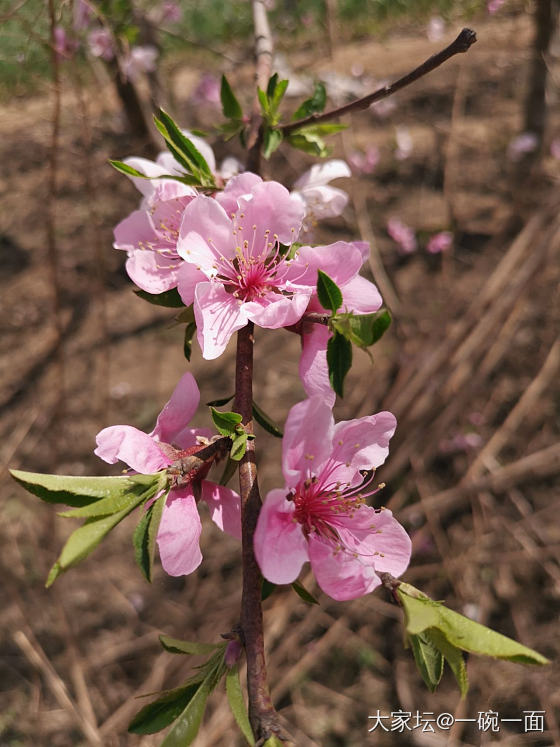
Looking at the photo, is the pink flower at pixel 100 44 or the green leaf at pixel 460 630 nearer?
the green leaf at pixel 460 630

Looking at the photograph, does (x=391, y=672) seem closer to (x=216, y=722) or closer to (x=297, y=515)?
(x=216, y=722)

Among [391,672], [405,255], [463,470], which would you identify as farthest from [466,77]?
[391,672]

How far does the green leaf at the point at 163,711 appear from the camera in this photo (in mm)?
684

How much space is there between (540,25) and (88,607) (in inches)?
134

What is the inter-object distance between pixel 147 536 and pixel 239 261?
0.43 metres

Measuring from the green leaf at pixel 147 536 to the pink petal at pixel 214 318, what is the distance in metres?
0.20

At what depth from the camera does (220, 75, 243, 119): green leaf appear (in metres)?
1.06

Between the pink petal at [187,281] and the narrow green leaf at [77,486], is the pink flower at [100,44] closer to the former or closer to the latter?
the pink petal at [187,281]

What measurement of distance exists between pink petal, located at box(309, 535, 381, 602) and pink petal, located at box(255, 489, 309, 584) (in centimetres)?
5

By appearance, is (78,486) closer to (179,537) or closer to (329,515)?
(179,537)

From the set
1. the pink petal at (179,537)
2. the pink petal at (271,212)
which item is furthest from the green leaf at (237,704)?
the pink petal at (271,212)

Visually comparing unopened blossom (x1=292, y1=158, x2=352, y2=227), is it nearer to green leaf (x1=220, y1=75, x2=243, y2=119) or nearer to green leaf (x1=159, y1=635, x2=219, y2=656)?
green leaf (x1=220, y1=75, x2=243, y2=119)

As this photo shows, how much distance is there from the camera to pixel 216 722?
6.47 feet

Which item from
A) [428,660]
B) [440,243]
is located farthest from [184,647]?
[440,243]
